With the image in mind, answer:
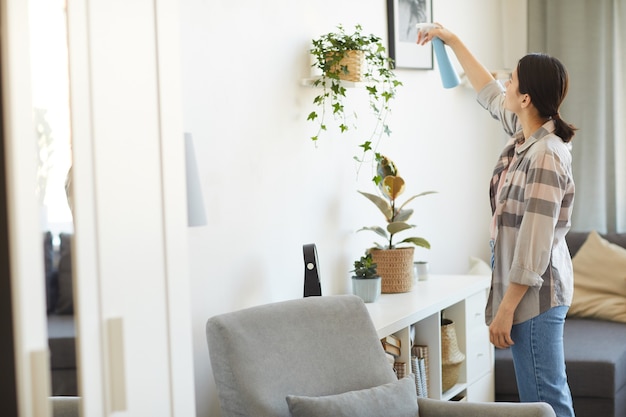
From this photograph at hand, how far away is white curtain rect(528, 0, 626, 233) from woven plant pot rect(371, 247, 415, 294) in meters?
1.80

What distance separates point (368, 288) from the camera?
9.63 ft

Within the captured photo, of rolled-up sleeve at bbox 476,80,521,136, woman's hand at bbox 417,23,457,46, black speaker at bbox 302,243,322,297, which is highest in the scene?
woman's hand at bbox 417,23,457,46

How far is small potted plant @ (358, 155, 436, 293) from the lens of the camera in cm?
308

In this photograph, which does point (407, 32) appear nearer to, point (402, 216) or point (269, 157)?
point (402, 216)

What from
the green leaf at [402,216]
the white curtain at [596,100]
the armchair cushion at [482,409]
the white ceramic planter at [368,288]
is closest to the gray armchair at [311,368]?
the armchair cushion at [482,409]

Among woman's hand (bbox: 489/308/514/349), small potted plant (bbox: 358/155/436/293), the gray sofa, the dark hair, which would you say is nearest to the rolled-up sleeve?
the dark hair

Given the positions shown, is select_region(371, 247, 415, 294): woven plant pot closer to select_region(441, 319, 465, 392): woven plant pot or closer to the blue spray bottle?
select_region(441, 319, 465, 392): woven plant pot

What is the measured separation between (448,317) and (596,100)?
72.4 inches

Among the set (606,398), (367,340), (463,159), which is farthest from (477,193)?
(367,340)

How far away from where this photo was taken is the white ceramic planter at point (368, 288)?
294 cm

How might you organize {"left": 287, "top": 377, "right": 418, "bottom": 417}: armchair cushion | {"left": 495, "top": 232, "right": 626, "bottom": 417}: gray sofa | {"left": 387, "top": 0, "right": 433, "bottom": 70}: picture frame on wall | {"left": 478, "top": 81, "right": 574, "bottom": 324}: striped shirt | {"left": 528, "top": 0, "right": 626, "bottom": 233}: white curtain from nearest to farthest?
{"left": 287, "top": 377, "right": 418, "bottom": 417}: armchair cushion, {"left": 478, "top": 81, "right": 574, "bottom": 324}: striped shirt, {"left": 495, "top": 232, "right": 626, "bottom": 417}: gray sofa, {"left": 387, "top": 0, "right": 433, "bottom": 70}: picture frame on wall, {"left": 528, "top": 0, "right": 626, "bottom": 233}: white curtain

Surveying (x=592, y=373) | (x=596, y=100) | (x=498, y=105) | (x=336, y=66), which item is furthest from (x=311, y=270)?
(x=596, y=100)

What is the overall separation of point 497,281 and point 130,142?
4.93ft

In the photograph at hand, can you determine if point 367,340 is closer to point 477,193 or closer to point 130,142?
point 130,142
